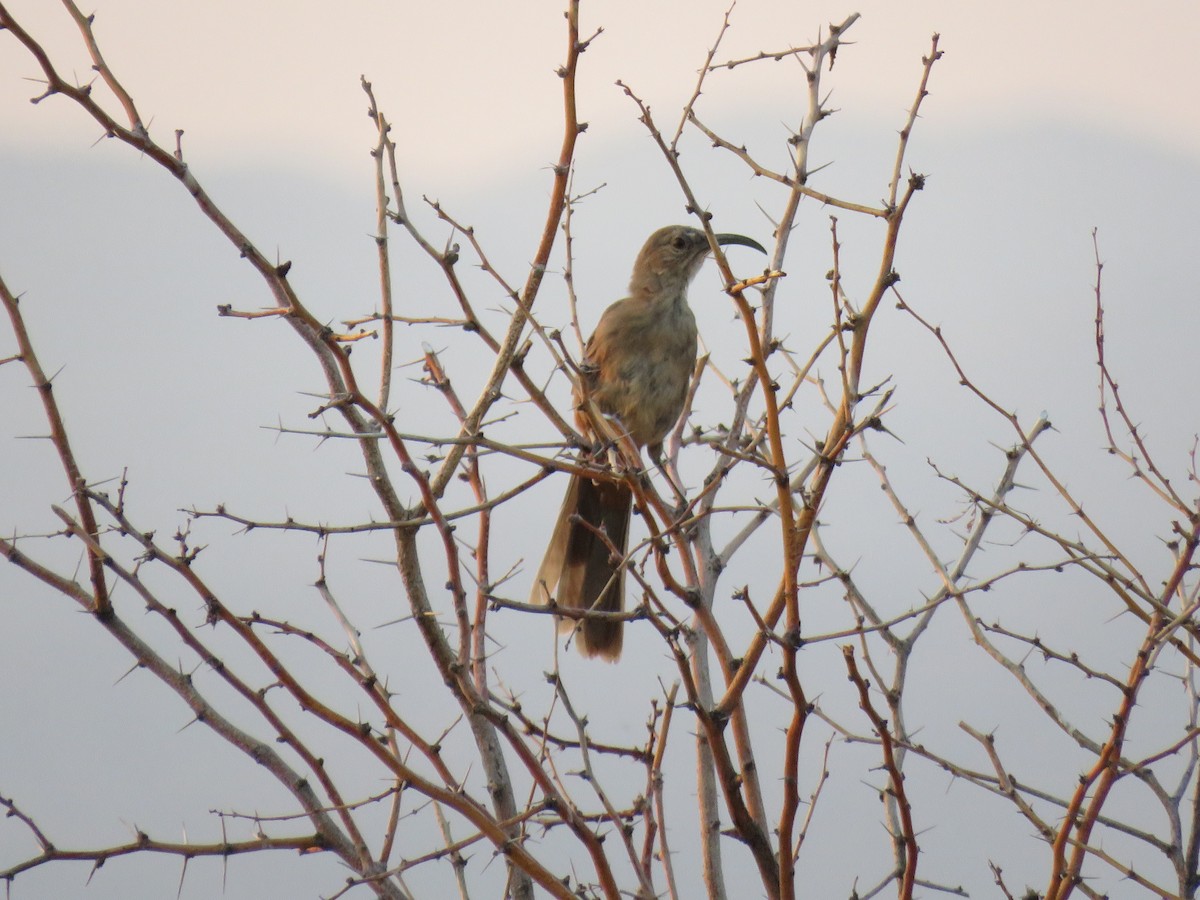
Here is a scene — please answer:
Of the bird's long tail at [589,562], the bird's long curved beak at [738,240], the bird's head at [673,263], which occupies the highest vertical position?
the bird's head at [673,263]

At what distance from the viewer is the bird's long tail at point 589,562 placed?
412cm

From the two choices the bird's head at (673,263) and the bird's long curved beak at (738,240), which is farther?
the bird's head at (673,263)

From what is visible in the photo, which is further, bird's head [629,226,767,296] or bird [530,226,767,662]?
bird's head [629,226,767,296]

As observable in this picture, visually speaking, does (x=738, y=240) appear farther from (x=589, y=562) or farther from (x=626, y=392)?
(x=589, y=562)

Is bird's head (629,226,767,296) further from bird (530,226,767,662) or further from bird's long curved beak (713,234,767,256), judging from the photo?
bird's long curved beak (713,234,767,256)

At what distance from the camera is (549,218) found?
2.28m

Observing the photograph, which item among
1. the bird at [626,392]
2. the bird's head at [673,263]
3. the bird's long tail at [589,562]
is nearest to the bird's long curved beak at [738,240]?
the bird at [626,392]

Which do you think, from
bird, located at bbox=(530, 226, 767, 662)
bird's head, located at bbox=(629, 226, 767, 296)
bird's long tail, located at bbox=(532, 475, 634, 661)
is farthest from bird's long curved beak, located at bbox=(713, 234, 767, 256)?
bird's long tail, located at bbox=(532, 475, 634, 661)

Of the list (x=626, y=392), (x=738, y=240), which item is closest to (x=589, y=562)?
(x=626, y=392)

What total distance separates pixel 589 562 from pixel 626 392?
2.09ft

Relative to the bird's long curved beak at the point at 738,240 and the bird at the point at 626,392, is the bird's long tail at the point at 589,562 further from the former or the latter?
the bird's long curved beak at the point at 738,240

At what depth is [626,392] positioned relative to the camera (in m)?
4.44

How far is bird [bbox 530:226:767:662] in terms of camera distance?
4195 mm

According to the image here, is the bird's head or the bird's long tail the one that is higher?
the bird's head
